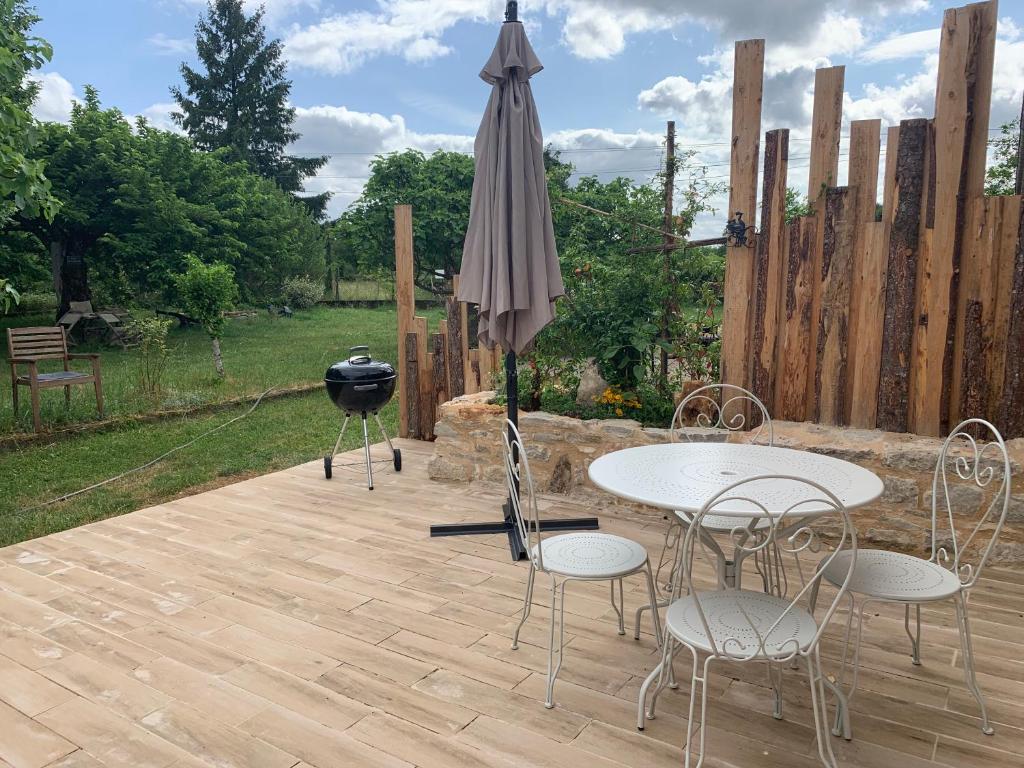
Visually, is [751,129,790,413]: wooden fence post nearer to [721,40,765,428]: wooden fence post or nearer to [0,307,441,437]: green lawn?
[721,40,765,428]: wooden fence post

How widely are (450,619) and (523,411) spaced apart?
190 cm

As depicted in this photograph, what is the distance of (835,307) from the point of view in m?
3.77

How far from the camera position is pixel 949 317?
11.6 ft

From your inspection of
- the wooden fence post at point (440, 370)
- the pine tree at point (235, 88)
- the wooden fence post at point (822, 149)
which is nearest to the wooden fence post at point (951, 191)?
the wooden fence post at point (822, 149)

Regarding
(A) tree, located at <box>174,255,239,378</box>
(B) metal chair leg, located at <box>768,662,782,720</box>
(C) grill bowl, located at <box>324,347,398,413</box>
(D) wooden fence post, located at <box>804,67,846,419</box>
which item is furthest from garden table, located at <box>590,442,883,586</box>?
(A) tree, located at <box>174,255,239,378</box>

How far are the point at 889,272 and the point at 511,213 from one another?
1919mm

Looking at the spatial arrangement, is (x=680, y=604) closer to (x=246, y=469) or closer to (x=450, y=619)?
(x=450, y=619)

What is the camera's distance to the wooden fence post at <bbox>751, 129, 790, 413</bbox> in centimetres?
389

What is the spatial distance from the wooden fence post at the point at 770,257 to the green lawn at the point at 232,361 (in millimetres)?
6284

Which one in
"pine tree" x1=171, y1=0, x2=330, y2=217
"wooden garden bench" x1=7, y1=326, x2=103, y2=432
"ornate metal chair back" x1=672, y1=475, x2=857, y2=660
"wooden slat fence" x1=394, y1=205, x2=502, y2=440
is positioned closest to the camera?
"ornate metal chair back" x1=672, y1=475, x2=857, y2=660

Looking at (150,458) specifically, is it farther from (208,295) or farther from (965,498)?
(965,498)

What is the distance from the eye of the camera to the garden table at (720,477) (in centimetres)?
215

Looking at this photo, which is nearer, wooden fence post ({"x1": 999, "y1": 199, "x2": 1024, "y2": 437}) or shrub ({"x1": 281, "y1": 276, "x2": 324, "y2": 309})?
wooden fence post ({"x1": 999, "y1": 199, "x2": 1024, "y2": 437})

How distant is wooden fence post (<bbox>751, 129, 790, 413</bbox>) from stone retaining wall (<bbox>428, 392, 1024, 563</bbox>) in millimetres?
402
